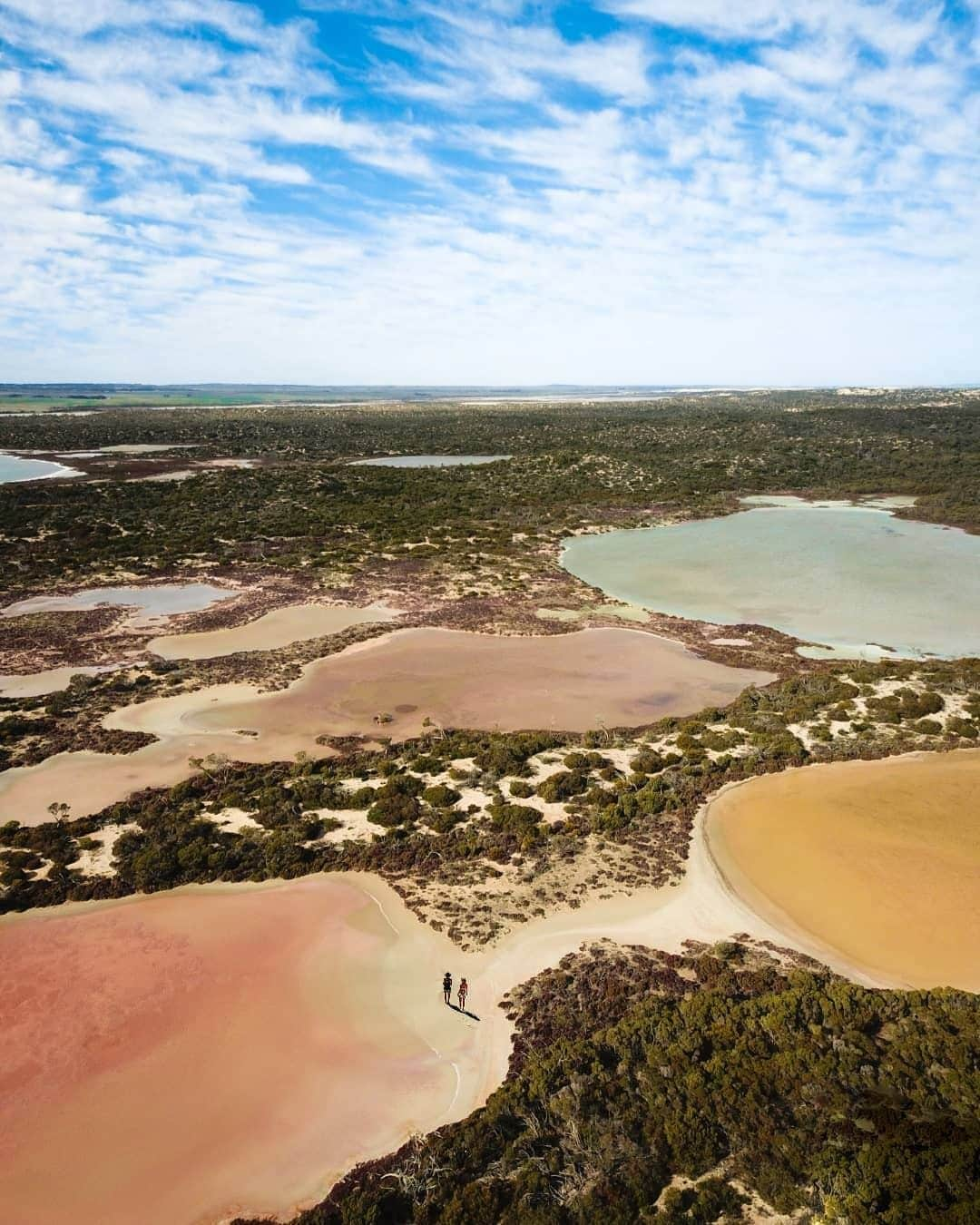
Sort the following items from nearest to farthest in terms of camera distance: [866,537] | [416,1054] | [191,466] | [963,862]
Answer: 1. [416,1054]
2. [963,862]
3. [866,537]
4. [191,466]

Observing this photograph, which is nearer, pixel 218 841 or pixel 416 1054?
pixel 416 1054

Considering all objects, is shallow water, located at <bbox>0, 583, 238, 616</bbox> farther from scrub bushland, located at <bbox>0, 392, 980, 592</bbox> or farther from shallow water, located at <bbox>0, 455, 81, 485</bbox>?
shallow water, located at <bbox>0, 455, 81, 485</bbox>

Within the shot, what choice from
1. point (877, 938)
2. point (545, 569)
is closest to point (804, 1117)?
point (877, 938)

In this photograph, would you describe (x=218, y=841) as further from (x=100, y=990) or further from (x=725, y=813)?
(x=725, y=813)

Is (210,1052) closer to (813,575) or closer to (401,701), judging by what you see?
(401,701)

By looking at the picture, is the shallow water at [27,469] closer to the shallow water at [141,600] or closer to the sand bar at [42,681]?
the shallow water at [141,600]

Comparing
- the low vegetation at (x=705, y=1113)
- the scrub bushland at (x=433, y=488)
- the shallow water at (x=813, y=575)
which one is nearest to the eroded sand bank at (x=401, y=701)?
the shallow water at (x=813, y=575)

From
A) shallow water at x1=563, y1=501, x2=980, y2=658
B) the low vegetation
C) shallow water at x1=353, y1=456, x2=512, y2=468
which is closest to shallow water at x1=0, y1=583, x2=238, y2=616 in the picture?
shallow water at x1=563, y1=501, x2=980, y2=658
